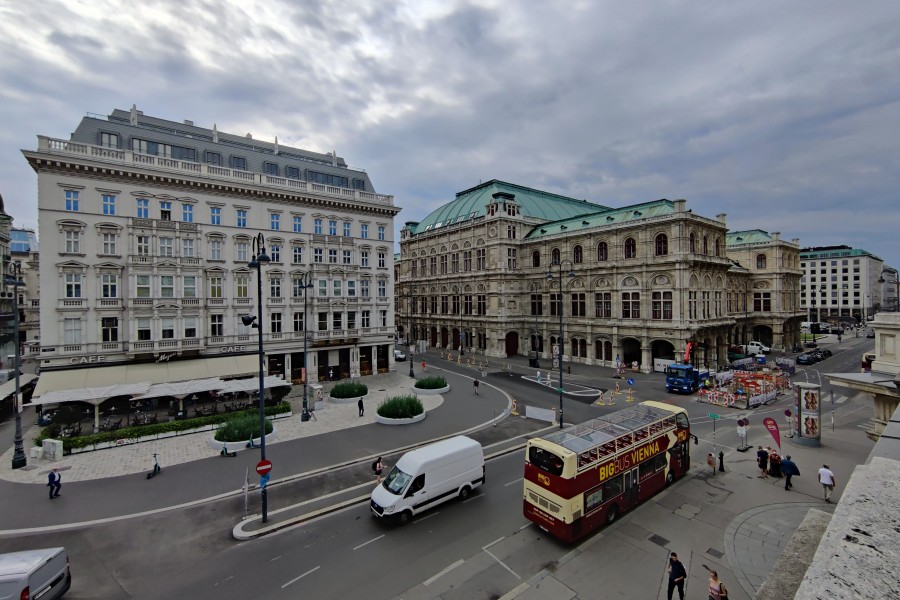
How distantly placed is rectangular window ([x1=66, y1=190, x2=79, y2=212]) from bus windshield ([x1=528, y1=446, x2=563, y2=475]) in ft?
113

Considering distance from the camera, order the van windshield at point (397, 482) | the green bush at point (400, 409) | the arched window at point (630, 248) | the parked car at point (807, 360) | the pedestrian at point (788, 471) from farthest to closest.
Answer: the parked car at point (807, 360) < the arched window at point (630, 248) < the green bush at point (400, 409) < the pedestrian at point (788, 471) < the van windshield at point (397, 482)

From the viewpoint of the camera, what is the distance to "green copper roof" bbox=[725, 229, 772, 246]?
6234cm

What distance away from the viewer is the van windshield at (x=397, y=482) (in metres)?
15.0

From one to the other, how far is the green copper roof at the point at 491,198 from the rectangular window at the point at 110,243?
40652 millimetres

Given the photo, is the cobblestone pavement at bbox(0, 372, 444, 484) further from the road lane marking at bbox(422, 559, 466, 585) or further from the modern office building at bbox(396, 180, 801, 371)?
the modern office building at bbox(396, 180, 801, 371)

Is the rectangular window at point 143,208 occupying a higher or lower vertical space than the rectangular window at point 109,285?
higher

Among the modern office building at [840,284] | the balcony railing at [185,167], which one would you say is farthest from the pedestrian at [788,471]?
the modern office building at [840,284]

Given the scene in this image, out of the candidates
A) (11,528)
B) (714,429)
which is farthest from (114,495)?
(714,429)

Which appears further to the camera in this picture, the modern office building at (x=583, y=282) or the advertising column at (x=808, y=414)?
the modern office building at (x=583, y=282)

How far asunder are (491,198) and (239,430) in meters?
44.5

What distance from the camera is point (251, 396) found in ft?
104

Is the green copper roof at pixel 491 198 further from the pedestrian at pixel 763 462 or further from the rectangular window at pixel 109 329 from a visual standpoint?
the pedestrian at pixel 763 462

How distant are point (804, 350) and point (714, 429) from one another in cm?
4861

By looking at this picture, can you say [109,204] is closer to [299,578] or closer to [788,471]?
[299,578]
